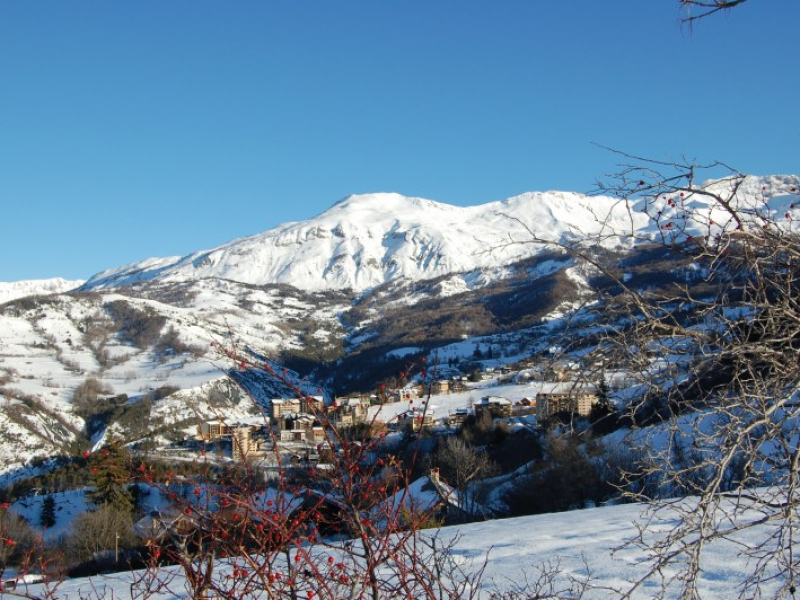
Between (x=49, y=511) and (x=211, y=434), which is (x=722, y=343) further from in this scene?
(x=49, y=511)

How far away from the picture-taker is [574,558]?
18.3 ft

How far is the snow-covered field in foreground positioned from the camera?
4426 millimetres

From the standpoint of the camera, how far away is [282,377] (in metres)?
2.73

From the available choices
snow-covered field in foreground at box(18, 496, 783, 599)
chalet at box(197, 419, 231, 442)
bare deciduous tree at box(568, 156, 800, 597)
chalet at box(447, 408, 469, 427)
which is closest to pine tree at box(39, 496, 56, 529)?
chalet at box(447, 408, 469, 427)

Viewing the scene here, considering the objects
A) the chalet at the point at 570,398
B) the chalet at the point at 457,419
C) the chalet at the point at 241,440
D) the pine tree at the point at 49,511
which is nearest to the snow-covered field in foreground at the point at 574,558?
the chalet at the point at 241,440

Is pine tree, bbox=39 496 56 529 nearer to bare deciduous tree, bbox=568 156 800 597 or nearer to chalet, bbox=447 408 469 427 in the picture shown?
chalet, bbox=447 408 469 427

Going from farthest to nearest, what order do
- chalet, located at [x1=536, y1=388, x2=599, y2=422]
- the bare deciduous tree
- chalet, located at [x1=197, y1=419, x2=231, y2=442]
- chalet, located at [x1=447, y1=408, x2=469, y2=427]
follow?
chalet, located at [x1=447, y1=408, x2=469, y2=427] < chalet, located at [x1=197, y1=419, x2=231, y2=442] < chalet, located at [x1=536, y1=388, x2=599, y2=422] < the bare deciduous tree

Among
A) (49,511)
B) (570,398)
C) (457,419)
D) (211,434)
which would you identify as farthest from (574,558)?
(457,419)

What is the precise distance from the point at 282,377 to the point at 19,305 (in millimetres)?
169023

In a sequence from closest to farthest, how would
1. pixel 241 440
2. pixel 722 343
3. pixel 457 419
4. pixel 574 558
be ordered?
pixel 722 343
pixel 241 440
pixel 574 558
pixel 457 419

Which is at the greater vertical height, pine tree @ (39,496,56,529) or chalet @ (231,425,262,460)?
chalet @ (231,425,262,460)

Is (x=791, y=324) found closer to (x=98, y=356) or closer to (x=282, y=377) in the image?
(x=282, y=377)

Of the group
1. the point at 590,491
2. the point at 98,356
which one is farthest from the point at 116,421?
the point at 590,491

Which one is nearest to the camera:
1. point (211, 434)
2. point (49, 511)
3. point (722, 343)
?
point (722, 343)
